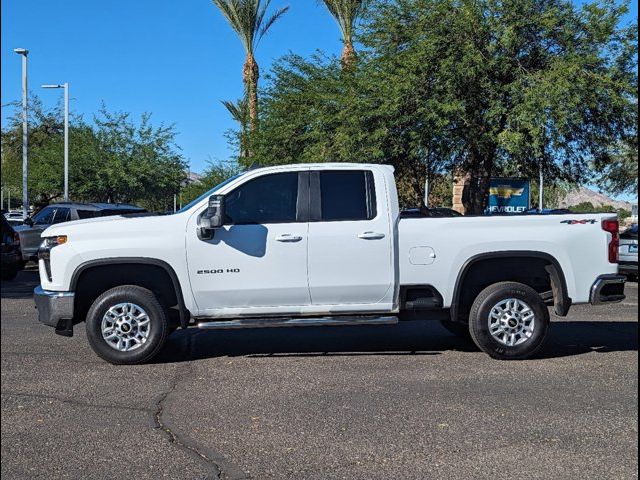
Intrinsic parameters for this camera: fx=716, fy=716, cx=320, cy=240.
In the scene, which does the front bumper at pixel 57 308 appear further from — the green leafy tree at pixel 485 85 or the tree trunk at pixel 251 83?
the tree trunk at pixel 251 83

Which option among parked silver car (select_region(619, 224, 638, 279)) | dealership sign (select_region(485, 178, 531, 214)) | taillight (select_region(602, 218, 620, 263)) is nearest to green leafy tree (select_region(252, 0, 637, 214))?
dealership sign (select_region(485, 178, 531, 214))

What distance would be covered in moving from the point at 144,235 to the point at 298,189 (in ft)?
5.43

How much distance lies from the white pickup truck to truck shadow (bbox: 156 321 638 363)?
0.64 m

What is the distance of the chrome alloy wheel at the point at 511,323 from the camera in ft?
24.5

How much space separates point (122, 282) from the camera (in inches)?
291

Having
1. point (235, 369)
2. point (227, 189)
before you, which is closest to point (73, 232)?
point (227, 189)

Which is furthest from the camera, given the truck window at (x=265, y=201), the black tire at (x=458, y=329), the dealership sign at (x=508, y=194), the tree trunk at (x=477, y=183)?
the dealership sign at (x=508, y=194)

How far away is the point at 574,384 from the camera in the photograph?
6.47 metres

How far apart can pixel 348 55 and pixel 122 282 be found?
18.6m

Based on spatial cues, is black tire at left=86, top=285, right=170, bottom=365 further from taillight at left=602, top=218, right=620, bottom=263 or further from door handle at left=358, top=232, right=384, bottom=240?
taillight at left=602, top=218, right=620, bottom=263

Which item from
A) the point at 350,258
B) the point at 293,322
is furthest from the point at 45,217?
the point at 350,258

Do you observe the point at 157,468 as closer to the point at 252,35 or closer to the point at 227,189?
the point at 227,189

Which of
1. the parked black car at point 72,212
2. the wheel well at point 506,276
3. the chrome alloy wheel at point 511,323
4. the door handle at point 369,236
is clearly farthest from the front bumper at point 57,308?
the parked black car at point 72,212

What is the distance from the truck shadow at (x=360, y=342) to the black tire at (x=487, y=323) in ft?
1.09
